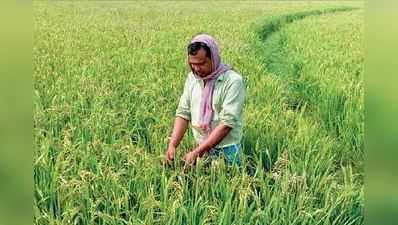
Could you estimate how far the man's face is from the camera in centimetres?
204

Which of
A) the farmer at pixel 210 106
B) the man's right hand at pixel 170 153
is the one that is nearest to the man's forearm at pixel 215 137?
the farmer at pixel 210 106

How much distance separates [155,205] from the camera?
2035mm

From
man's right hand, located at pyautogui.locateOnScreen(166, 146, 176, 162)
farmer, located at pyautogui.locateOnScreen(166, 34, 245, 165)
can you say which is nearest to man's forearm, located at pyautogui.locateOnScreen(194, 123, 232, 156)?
farmer, located at pyautogui.locateOnScreen(166, 34, 245, 165)

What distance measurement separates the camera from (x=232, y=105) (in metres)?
2.09

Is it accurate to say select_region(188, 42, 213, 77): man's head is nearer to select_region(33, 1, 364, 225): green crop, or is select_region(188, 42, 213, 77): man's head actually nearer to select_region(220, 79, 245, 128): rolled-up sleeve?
select_region(220, 79, 245, 128): rolled-up sleeve

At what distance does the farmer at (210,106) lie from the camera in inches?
80.8

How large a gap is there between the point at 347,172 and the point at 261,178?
0.39m

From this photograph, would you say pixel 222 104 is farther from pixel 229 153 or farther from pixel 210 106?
pixel 229 153

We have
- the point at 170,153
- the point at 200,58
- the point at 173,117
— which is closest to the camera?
the point at 200,58

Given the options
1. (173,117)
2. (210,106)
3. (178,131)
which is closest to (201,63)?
(210,106)

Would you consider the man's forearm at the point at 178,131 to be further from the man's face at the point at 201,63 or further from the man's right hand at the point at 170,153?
the man's face at the point at 201,63

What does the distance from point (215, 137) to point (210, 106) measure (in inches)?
4.4

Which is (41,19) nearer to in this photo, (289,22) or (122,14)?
(122,14)
